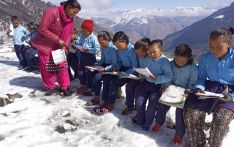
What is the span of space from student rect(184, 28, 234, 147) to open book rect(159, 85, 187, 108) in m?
0.14

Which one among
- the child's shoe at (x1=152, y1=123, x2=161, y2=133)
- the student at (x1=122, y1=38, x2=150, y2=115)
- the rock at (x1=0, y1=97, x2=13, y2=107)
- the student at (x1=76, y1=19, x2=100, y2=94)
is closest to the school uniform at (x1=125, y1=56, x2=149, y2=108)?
the student at (x1=122, y1=38, x2=150, y2=115)

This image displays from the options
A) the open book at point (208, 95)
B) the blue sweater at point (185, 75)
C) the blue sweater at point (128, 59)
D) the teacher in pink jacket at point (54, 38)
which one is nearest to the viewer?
the open book at point (208, 95)

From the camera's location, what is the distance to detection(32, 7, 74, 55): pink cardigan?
29.8ft

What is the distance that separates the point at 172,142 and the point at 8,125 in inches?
143

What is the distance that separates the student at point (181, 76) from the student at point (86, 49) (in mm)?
3121

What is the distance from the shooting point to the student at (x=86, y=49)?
969cm

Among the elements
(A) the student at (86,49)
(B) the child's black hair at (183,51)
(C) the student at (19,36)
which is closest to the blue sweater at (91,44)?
(A) the student at (86,49)

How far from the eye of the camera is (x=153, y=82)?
736cm

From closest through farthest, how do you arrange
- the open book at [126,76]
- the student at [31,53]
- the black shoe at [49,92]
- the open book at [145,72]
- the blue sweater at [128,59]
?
the open book at [145,72] → the open book at [126,76] → the blue sweater at [128,59] → the black shoe at [49,92] → the student at [31,53]

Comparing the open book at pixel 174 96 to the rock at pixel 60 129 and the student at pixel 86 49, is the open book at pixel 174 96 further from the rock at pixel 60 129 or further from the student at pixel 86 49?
the student at pixel 86 49

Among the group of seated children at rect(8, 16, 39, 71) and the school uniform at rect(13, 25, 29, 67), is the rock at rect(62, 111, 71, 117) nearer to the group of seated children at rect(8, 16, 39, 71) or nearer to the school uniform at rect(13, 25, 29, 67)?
the group of seated children at rect(8, 16, 39, 71)

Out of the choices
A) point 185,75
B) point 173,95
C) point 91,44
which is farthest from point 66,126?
point 91,44

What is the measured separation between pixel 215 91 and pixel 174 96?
0.81m

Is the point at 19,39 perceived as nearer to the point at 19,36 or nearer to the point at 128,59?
the point at 19,36
